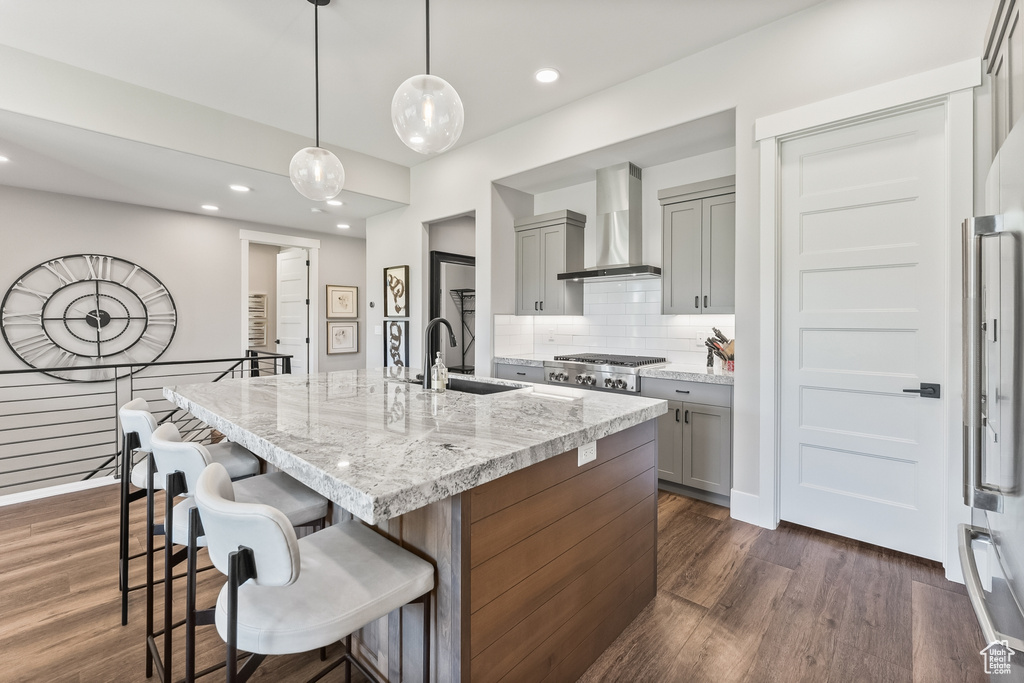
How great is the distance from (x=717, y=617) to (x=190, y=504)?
6.60ft

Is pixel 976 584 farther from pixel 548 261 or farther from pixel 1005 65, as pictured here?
pixel 548 261

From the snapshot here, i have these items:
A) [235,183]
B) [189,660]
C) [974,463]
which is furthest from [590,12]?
[235,183]

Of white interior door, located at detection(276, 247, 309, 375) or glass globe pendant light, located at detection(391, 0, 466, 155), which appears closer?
glass globe pendant light, located at detection(391, 0, 466, 155)

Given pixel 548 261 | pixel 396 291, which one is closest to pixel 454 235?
pixel 396 291

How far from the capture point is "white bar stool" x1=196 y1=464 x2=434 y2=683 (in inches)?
34.8

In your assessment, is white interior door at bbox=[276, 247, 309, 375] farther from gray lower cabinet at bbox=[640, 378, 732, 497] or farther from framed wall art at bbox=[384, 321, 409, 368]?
gray lower cabinet at bbox=[640, 378, 732, 497]

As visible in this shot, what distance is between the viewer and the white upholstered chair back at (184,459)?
4.10ft

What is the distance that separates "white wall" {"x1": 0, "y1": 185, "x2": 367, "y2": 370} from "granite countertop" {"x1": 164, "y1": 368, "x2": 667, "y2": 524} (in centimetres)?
392

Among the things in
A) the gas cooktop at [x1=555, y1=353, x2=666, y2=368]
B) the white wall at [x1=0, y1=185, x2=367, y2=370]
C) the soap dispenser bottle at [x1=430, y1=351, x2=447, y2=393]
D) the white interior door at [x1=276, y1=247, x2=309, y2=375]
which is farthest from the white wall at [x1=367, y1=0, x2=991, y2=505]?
the white wall at [x1=0, y1=185, x2=367, y2=370]

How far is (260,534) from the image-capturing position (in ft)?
2.88

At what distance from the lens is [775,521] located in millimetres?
2723

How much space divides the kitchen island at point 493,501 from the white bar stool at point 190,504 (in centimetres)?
17

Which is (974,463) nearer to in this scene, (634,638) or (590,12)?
(634,638)

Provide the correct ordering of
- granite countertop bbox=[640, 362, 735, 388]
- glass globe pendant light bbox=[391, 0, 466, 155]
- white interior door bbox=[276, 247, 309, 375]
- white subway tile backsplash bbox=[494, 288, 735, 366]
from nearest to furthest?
glass globe pendant light bbox=[391, 0, 466, 155], granite countertop bbox=[640, 362, 735, 388], white subway tile backsplash bbox=[494, 288, 735, 366], white interior door bbox=[276, 247, 309, 375]
